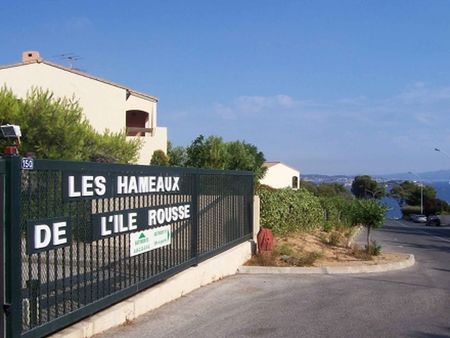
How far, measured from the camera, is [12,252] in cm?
571

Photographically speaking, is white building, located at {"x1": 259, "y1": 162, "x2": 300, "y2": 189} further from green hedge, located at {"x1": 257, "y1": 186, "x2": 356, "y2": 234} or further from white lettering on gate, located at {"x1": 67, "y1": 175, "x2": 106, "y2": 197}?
white lettering on gate, located at {"x1": 67, "y1": 175, "x2": 106, "y2": 197}

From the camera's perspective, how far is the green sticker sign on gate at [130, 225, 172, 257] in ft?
28.0

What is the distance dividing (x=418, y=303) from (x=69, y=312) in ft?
20.4

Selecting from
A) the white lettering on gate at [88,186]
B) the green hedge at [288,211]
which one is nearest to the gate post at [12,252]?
the white lettering on gate at [88,186]

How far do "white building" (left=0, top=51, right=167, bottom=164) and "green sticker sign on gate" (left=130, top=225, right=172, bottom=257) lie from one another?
33108 millimetres

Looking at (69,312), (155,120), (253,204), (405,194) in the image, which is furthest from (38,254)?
(405,194)

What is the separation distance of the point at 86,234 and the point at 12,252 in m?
1.49

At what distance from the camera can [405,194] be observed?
454ft

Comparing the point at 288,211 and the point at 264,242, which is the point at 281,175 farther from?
the point at 264,242

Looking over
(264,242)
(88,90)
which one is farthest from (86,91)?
(264,242)

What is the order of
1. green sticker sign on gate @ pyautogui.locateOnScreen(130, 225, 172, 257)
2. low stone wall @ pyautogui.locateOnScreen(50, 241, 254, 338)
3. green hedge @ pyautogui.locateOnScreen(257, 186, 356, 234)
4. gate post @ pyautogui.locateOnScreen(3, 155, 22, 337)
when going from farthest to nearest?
green hedge @ pyautogui.locateOnScreen(257, 186, 356, 234)
green sticker sign on gate @ pyautogui.locateOnScreen(130, 225, 172, 257)
low stone wall @ pyautogui.locateOnScreen(50, 241, 254, 338)
gate post @ pyautogui.locateOnScreen(3, 155, 22, 337)

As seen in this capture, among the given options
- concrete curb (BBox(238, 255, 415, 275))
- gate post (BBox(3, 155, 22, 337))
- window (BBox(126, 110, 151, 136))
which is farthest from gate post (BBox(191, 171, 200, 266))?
window (BBox(126, 110, 151, 136))

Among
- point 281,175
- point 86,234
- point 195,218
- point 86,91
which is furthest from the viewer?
point 281,175

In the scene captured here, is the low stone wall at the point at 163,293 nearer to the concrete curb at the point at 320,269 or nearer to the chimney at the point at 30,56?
the concrete curb at the point at 320,269
